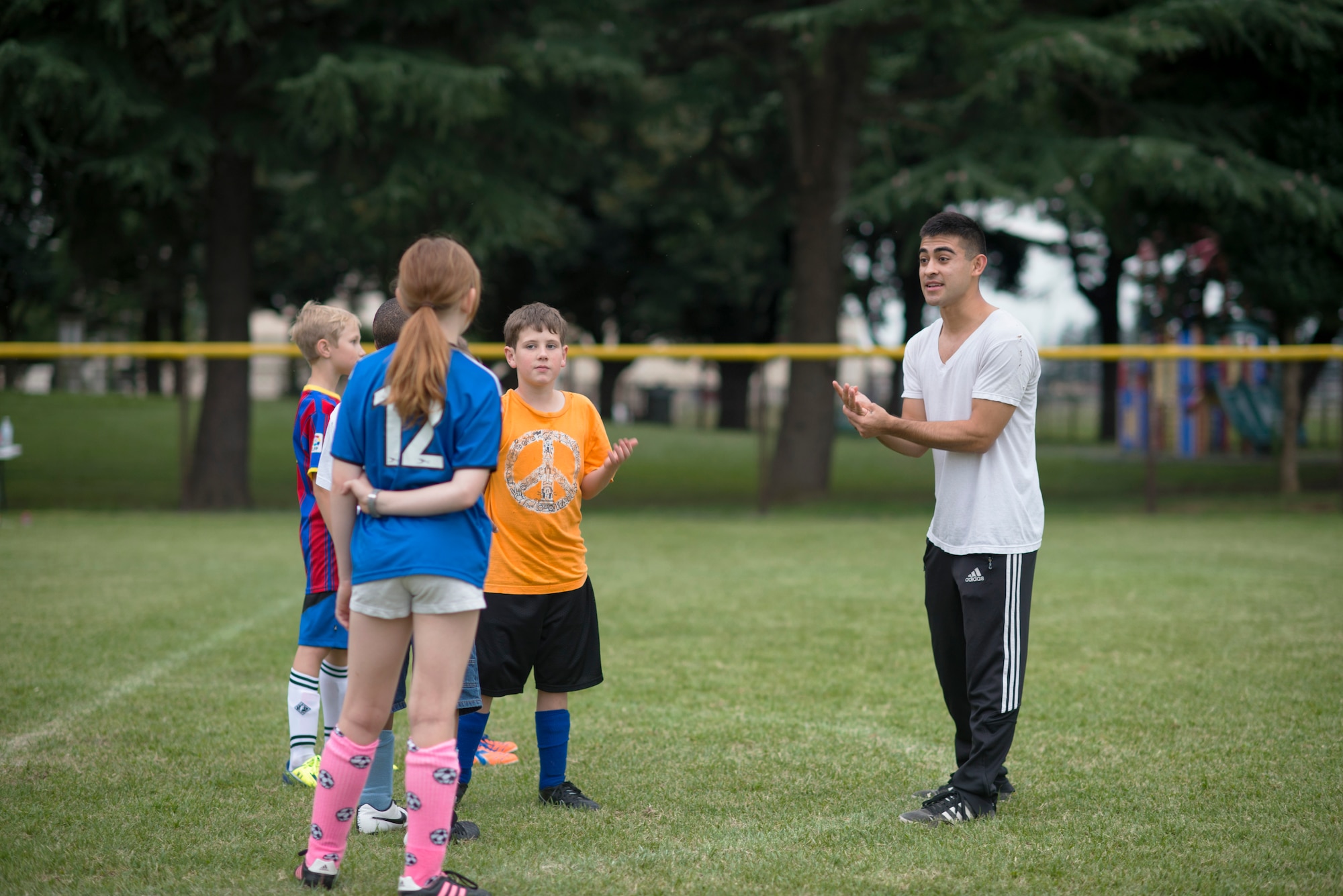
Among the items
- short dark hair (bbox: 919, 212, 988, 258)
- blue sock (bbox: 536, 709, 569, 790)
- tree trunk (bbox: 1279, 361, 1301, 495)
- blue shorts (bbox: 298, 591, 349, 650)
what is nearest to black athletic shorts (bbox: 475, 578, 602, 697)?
blue sock (bbox: 536, 709, 569, 790)

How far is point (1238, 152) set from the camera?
46.4 ft

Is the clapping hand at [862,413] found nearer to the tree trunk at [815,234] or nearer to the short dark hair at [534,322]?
the short dark hair at [534,322]

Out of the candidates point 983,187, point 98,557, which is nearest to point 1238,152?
point 983,187

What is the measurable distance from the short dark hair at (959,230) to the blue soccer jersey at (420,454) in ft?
5.90

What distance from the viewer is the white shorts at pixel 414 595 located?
300 centimetres

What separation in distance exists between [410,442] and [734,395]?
20015 millimetres

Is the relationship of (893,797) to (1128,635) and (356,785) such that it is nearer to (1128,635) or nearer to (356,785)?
(356,785)

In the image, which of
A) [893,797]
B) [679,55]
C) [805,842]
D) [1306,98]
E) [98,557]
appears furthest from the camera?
[679,55]

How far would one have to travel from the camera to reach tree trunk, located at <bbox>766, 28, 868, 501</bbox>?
16422mm

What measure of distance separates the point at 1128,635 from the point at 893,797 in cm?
364

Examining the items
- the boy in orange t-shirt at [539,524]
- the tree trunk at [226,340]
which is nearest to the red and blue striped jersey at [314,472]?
the boy in orange t-shirt at [539,524]

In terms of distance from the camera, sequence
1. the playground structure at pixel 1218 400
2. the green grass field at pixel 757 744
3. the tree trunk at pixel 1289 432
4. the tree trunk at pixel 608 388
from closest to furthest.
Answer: the green grass field at pixel 757 744 < the tree trunk at pixel 1289 432 < the tree trunk at pixel 608 388 < the playground structure at pixel 1218 400

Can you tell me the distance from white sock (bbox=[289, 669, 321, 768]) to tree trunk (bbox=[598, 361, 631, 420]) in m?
5.59

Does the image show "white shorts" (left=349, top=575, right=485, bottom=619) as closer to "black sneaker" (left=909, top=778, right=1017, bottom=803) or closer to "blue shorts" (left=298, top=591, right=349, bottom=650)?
"blue shorts" (left=298, top=591, right=349, bottom=650)
